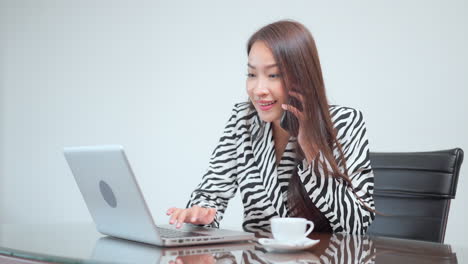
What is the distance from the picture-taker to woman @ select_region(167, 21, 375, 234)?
1689 mm

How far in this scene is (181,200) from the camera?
4066 millimetres

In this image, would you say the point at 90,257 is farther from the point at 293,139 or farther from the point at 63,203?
the point at 63,203

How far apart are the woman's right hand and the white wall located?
1.91 meters

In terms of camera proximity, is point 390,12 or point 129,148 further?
point 129,148

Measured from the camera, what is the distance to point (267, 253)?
3.78ft

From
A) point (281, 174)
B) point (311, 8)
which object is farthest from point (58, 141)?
point (281, 174)

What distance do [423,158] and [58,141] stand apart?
10.8 ft

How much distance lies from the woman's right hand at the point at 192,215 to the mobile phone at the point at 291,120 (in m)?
0.38

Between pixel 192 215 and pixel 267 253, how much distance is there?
414mm

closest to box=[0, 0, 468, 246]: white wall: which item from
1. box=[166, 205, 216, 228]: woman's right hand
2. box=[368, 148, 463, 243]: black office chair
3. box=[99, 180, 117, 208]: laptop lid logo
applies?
box=[368, 148, 463, 243]: black office chair

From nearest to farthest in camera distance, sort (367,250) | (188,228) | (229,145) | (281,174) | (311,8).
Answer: (367,250) < (188,228) < (281,174) < (229,145) < (311,8)

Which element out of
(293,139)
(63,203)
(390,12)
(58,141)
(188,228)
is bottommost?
(63,203)

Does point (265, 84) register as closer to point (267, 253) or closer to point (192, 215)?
point (192, 215)

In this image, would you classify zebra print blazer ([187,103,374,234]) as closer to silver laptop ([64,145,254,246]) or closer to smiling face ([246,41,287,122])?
smiling face ([246,41,287,122])
